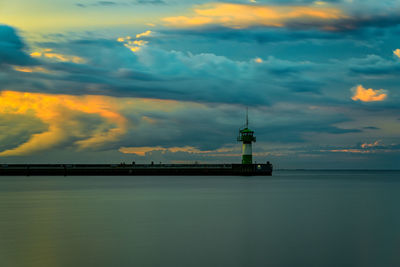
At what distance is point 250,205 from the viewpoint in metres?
38.0

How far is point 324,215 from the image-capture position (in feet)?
102

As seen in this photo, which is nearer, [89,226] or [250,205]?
[89,226]

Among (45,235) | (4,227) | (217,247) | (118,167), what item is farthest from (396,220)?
(118,167)

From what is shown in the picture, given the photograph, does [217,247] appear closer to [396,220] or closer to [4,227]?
[4,227]

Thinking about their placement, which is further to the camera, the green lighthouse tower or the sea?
the green lighthouse tower

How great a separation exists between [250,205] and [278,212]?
16.8ft

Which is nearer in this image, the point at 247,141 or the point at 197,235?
the point at 197,235

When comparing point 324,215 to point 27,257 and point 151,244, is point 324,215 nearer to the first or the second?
point 151,244

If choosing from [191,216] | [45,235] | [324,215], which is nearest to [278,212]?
[324,215]

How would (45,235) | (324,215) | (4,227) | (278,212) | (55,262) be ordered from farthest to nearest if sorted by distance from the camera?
(278,212)
(324,215)
(4,227)
(45,235)
(55,262)

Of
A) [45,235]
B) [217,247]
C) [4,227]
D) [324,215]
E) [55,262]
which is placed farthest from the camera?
[324,215]

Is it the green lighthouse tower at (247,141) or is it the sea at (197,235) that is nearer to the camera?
the sea at (197,235)

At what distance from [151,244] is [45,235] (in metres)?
5.54

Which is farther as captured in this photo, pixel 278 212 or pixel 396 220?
pixel 278 212
